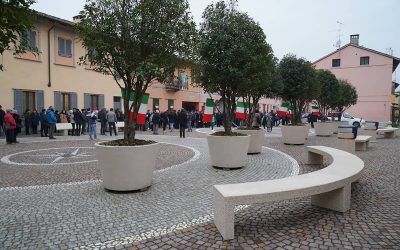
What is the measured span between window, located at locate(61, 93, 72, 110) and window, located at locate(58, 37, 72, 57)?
2.71 metres

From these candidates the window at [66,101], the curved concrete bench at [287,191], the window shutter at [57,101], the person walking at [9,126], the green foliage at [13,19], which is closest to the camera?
the green foliage at [13,19]

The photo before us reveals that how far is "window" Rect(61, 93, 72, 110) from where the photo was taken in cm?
2144

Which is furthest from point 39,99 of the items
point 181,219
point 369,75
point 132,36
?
point 369,75

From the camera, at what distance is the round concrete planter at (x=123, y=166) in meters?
5.80

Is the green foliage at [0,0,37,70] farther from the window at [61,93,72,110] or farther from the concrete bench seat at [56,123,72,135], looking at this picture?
the window at [61,93,72,110]

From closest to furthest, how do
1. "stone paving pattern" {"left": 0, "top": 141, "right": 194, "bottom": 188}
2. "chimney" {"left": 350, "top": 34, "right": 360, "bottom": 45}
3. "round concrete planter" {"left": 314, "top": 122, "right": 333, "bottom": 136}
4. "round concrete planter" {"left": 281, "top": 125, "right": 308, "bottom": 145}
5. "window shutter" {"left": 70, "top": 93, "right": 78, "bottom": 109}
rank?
"stone paving pattern" {"left": 0, "top": 141, "right": 194, "bottom": 188}
"round concrete planter" {"left": 281, "top": 125, "right": 308, "bottom": 145}
"round concrete planter" {"left": 314, "top": 122, "right": 333, "bottom": 136}
"window shutter" {"left": 70, "top": 93, "right": 78, "bottom": 109}
"chimney" {"left": 350, "top": 34, "right": 360, "bottom": 45}

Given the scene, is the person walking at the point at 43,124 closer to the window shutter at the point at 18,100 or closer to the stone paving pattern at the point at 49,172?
the window shutter at the point at 18,100

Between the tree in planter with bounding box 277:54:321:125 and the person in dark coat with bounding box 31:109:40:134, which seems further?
the person in dark coat with bounding box 31:109:40:134

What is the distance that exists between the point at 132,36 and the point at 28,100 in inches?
652

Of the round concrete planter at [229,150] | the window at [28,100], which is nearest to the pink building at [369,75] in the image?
the window at [28,100]

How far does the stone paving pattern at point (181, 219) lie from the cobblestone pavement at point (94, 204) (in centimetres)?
1

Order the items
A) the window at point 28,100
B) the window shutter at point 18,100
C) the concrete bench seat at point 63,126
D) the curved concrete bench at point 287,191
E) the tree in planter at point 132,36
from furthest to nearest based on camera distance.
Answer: the window at point 28,100, the window shutter at point 18,100, the concrete bench seat at point 63,126, the tree in planter at point 132,36, the curved concrete bench at point 287,191

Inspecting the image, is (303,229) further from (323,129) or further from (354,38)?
(354,38)

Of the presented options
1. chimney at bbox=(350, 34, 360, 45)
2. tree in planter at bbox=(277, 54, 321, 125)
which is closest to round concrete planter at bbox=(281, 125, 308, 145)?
tree in planter at bbox=(277, 54, 321, 125)
